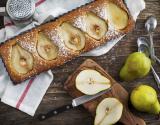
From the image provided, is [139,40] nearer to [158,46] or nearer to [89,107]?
[158,46]

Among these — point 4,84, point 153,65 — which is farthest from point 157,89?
point 4,84

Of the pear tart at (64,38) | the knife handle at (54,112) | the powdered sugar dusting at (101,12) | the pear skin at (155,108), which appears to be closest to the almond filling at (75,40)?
the pear tart at (64,38)

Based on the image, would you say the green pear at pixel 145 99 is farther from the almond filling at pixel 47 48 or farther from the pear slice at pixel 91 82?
the almond filling at pixel 47 48

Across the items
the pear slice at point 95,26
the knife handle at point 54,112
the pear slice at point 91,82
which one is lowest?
the knife handle at point 54,112

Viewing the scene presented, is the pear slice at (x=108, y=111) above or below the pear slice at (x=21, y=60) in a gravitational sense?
below

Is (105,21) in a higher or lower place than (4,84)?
higher

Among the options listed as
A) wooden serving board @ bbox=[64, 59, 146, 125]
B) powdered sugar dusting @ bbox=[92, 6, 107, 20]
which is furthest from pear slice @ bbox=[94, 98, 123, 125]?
powdered sugar dusting @ bbox=[92, 6, 107, 20]

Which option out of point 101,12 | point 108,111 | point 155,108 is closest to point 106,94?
point 108,111
